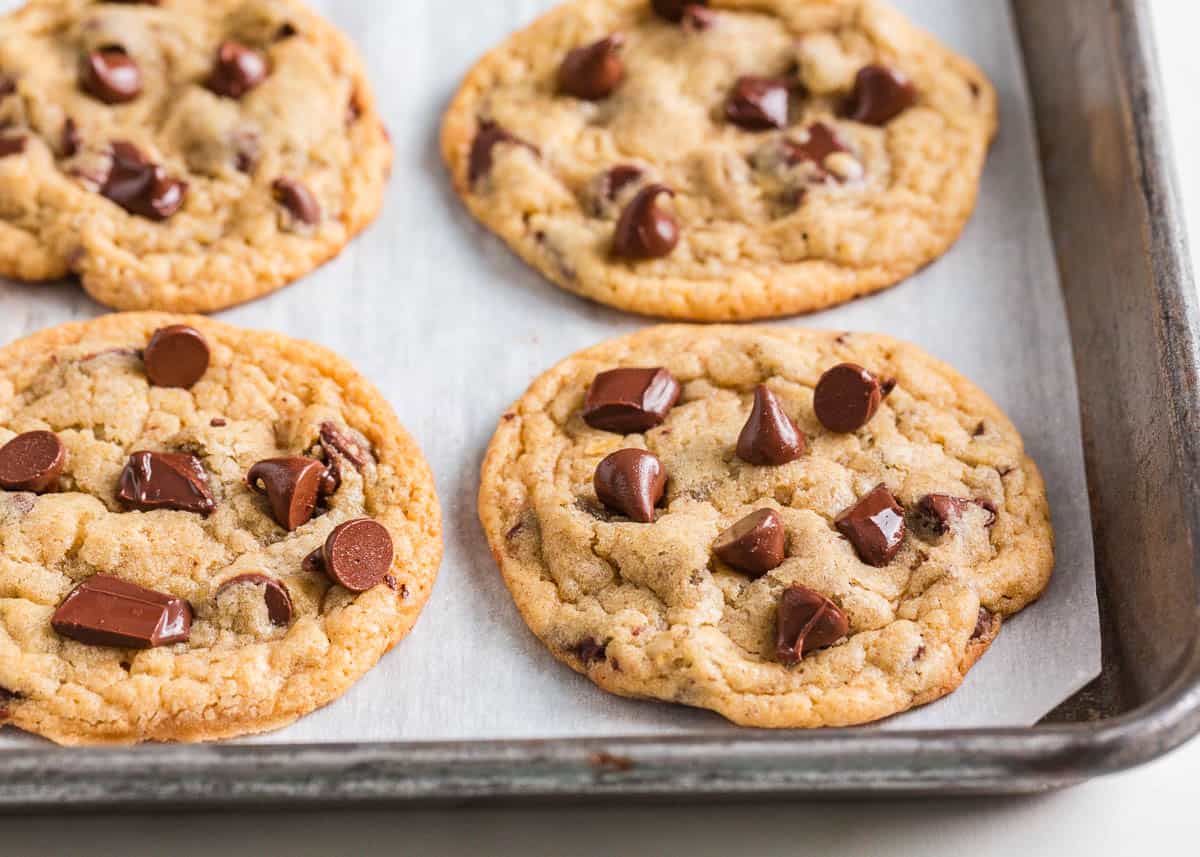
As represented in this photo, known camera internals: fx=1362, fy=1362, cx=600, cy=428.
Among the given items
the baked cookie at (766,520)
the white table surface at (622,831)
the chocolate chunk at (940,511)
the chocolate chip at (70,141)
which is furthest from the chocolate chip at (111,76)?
the chocolate chunk at (940,511)

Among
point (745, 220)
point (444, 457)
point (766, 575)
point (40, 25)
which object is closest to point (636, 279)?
point (745, 220)

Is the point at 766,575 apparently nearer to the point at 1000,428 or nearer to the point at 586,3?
the point at 1000,428

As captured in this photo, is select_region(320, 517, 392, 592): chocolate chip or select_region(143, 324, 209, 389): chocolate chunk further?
select_region(143, 324, 209, 389): chocolate chunk

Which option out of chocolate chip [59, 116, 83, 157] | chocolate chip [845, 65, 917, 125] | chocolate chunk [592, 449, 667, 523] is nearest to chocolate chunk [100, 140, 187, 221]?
chocolate chip [59, 116, 83, 157]

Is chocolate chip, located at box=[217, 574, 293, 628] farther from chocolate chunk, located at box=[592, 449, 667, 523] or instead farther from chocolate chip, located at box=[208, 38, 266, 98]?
chocolate chip, located at box=[208, 38, 266, 98]

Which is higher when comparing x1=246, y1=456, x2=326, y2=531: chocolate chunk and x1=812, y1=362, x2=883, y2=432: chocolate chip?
x1=812, y1=362, x2=883, y2=432: chocolate chip

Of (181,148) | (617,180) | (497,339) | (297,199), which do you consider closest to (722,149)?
(617,180)
